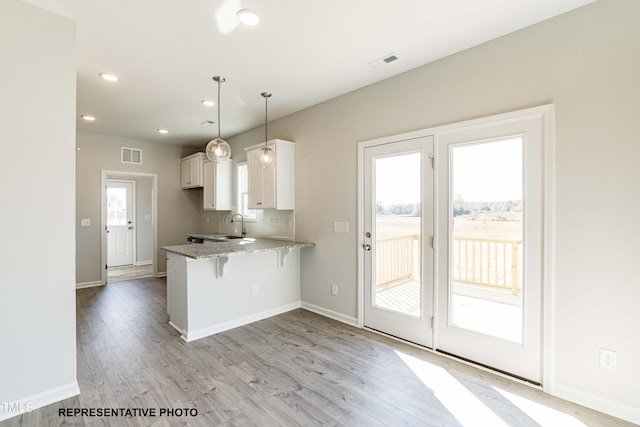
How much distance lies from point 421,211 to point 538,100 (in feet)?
4.14

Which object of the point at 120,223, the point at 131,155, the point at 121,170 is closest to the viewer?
the point at 121,170

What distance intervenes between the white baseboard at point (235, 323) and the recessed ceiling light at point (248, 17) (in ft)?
9.70

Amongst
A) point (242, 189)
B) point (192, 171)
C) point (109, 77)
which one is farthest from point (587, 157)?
point (192, 171)

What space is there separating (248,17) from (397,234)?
7.72 feet

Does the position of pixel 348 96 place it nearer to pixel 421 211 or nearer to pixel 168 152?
pixel 421 211

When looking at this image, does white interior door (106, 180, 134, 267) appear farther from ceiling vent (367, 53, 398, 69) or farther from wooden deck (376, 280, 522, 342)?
wooden deck (376, 280, 522, 342)

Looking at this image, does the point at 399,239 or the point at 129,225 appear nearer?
the point at 399,239

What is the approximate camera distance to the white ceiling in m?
2.14

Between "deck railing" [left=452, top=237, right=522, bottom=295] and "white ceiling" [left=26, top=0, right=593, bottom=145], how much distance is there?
1.70 metres

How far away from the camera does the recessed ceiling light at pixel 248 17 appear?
218cm

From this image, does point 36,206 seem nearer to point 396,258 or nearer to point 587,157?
point 396,258

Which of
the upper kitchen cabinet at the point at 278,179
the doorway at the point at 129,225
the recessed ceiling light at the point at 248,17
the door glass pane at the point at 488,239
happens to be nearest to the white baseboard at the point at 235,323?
the upper kitchen cabinet at the point at 278,179

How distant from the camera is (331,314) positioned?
3885 mm

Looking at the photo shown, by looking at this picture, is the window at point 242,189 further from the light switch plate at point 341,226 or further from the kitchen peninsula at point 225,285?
the light switch plate at point 341,226
